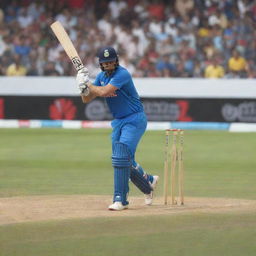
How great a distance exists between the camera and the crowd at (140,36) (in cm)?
2131

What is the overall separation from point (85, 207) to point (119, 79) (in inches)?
56.9

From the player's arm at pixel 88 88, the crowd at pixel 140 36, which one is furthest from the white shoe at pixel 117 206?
the crowd at pixel 140 36

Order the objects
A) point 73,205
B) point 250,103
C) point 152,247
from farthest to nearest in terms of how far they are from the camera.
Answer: point 250,103
point 73,205
point 152,247

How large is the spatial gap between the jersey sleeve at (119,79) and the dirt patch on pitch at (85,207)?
1313 mm

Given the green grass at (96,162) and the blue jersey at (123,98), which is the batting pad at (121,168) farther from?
the green grass at (96,162)

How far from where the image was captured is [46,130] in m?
20.6

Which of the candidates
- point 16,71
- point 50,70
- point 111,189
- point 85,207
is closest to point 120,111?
point 85,207

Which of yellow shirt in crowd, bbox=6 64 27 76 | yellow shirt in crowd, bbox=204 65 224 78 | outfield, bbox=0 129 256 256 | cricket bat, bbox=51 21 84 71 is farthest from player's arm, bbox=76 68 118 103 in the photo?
yellow shirt in crowd, bbox=6 64 27 76

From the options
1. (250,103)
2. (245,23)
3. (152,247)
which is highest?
(245,23)

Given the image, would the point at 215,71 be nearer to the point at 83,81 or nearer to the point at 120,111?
the point at 120,111

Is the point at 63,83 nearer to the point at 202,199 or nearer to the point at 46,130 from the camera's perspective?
the point at 46,130

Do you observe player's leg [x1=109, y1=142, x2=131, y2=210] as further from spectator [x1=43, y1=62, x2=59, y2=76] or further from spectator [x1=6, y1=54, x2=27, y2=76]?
spectator [x1=6, y1=54, x2=27, y2=76]

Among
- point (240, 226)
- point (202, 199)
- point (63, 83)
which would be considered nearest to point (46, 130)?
point (63, 83)

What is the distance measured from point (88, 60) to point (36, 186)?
10.5 meters
